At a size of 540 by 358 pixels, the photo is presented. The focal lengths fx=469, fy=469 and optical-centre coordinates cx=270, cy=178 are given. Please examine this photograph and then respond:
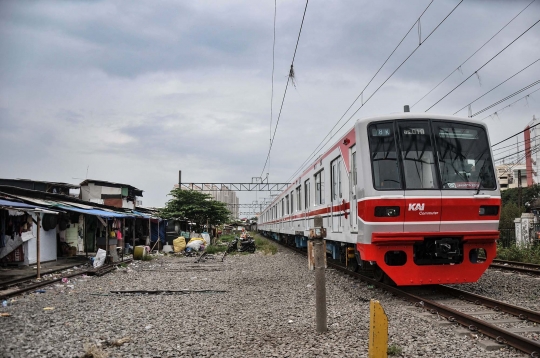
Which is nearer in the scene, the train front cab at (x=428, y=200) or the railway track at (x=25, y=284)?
the train front cab at (x=428, y=200)

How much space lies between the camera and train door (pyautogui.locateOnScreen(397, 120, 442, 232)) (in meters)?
7.21

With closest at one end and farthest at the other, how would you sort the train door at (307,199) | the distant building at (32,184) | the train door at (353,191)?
the train door at (353,191) → the train door at (307,199) → the distant building at (32,184)

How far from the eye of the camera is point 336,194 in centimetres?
981

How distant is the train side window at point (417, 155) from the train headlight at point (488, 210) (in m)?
0.82

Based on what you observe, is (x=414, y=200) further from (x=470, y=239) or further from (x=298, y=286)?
(x=298, y=286)

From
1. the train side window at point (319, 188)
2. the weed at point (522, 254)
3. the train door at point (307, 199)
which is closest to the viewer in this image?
the train side window at point (319, 188)

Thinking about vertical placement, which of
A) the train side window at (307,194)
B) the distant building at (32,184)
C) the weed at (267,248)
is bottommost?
the weed at (267,248)

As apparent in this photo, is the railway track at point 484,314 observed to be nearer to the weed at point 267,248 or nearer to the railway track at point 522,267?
the railway track at point 522,267

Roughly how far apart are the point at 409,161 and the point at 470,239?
5.13 feet

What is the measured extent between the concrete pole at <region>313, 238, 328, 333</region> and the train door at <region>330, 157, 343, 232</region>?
146 inches

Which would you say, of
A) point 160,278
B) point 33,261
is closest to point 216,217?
point 33,261

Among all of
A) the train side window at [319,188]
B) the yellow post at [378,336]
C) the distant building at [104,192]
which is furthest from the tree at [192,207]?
the yellow post at [378,336]

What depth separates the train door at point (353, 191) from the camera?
26.1 ft

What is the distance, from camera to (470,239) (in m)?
7.45
